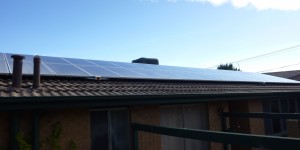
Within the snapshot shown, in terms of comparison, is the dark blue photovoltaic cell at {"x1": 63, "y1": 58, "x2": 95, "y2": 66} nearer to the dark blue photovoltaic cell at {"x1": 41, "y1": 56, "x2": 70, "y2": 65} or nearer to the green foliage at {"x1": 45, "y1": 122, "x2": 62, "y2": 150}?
the dark blue photovoltaic cell at {"x1": 41, "y1": 56, "x2": 70, "y2": 65}

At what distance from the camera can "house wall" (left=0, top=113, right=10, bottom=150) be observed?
5.89m

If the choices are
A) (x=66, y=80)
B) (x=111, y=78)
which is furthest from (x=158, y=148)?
(x=66, y=80)

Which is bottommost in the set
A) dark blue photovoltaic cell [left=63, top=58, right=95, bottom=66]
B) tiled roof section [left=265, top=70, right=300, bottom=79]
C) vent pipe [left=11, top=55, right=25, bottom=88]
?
vent pipe [left=11, top=55, right=25, bottom=88]

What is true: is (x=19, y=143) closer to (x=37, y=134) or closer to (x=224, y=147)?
(x=37, y=134)

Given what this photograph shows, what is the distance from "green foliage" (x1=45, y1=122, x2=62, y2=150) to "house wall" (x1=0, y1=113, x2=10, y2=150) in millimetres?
765

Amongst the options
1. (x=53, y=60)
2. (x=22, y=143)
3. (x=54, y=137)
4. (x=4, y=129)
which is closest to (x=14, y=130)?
(x=4, y=129)

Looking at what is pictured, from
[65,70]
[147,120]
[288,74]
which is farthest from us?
[288,74]

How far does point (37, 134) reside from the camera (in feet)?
20.6

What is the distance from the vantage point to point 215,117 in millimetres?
10750

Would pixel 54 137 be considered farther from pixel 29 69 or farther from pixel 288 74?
pixel 288 74

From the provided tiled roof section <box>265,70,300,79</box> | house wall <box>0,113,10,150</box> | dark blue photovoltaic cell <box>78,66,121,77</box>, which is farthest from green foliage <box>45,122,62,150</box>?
tiled roof section <box>265,70,300,79</box>

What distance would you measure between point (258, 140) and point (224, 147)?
20.6ft

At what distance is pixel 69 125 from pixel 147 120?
2.34 metres

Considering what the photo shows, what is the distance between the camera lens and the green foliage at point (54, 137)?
6.38 metres
